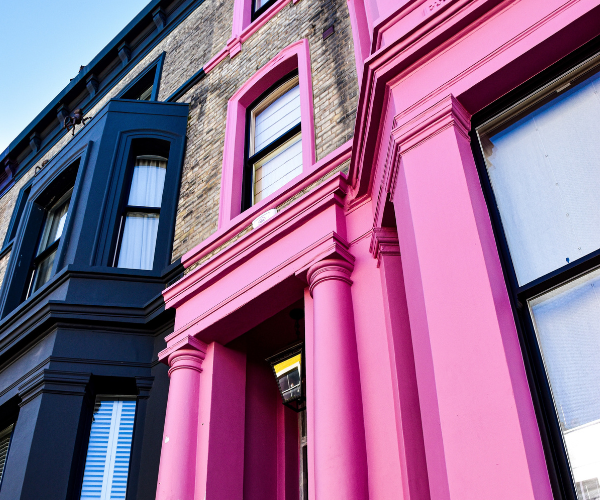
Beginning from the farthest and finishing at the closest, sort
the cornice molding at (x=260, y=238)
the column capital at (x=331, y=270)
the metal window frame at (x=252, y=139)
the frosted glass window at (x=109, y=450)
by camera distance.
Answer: the metal window frame at (x=252, y=139) < the frosted glass window at (x=109, y=450) < the cornice molding at (x=260, y=238) < the column capital at (x=331, y=270)

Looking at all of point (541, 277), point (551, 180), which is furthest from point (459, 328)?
point (551, 180)

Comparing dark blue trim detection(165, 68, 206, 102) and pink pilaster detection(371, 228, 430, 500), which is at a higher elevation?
dark blue trim detection(165, 68, 206, 102)

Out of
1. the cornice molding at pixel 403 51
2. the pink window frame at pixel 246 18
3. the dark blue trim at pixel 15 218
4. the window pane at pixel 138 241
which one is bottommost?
the cornice molding at pixel 403 51

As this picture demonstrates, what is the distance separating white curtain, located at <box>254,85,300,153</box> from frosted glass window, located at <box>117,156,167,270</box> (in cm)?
167

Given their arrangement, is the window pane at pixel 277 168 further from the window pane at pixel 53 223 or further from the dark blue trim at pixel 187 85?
the window pane at pixel 53 223

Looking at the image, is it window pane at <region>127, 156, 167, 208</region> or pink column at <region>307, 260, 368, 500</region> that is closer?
pink column at <region>307, 260, 368, 500</region>

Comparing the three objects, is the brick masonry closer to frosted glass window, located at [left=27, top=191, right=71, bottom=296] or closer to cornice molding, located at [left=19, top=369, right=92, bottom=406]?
frosted glass window, located at [left=27, top=191, right=71, bottom=296]

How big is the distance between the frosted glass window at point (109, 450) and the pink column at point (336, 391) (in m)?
2.74

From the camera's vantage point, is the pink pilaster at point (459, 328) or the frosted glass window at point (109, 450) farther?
the frosted glass window at point (109, 450)

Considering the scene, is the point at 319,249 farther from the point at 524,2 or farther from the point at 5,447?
the point at 5,447

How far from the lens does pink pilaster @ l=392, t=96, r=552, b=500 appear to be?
2.77 metres

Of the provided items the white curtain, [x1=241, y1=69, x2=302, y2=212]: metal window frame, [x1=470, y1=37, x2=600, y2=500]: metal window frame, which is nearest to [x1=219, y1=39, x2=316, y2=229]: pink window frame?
[x1=241, y1=69, x2=302, y2=212]: metal window frame

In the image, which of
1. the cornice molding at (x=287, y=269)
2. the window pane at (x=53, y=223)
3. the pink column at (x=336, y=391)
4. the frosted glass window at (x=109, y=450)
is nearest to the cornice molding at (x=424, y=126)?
the cornice molding at (x=287, y=269)

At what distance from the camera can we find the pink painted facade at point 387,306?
3037 millimetres
